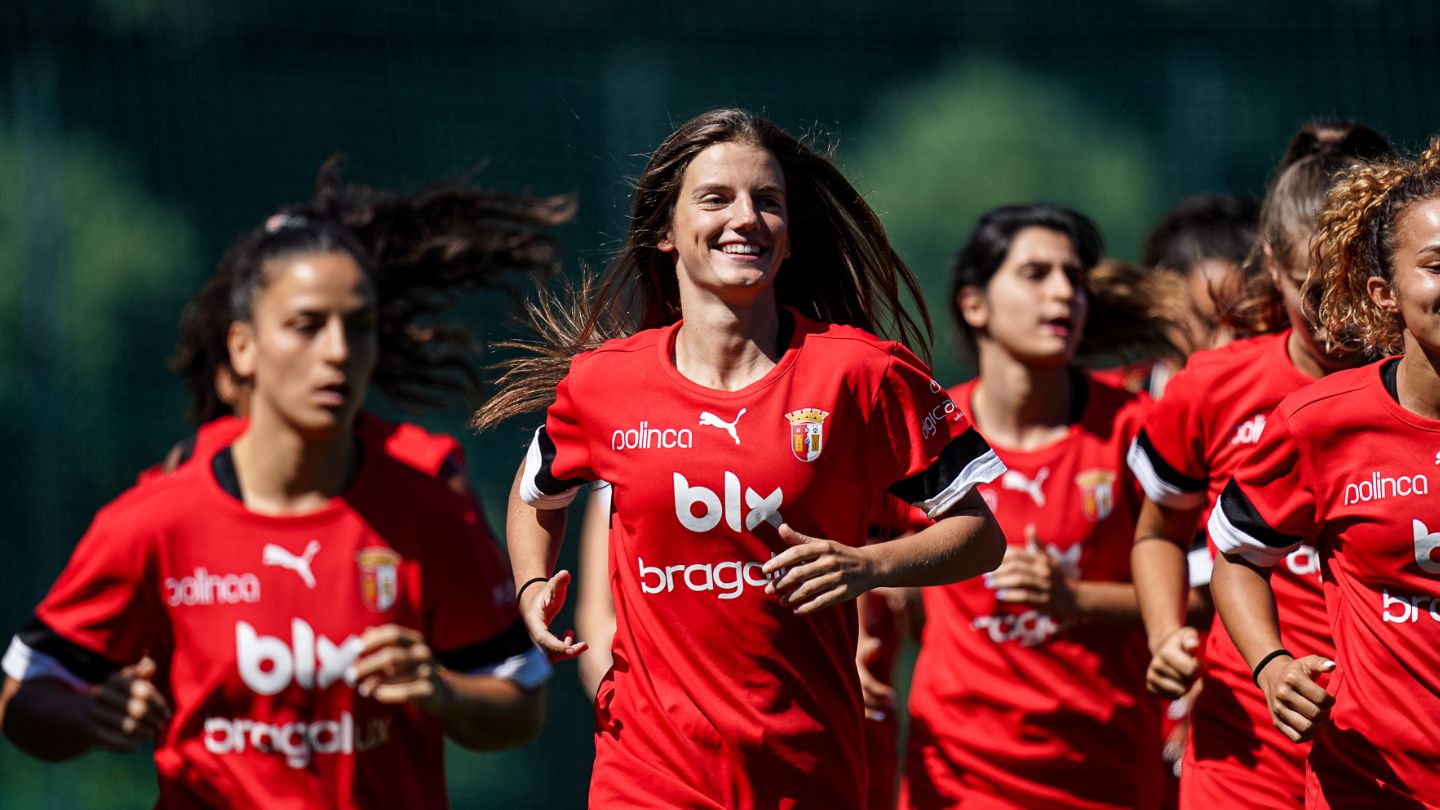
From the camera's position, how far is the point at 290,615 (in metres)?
3.97

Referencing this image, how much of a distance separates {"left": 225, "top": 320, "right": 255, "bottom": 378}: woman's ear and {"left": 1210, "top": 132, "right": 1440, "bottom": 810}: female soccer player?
7.01 feet

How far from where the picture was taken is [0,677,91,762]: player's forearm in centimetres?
382

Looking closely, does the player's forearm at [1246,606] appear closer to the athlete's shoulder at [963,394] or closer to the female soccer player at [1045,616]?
the female soccer player at [1045,616]

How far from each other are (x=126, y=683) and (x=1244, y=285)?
274cm

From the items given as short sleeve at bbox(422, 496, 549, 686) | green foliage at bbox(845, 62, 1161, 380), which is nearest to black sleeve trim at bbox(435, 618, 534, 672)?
short sleeve at bbox(422, 496, 549, 686)

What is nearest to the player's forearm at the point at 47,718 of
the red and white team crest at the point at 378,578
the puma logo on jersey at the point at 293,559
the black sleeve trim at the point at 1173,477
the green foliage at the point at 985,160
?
the puma logo on jersey at the point at 293,559

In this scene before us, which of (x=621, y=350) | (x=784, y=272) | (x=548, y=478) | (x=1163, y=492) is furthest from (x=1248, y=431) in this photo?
(x=548, y=478)

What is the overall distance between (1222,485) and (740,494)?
130 centimetres

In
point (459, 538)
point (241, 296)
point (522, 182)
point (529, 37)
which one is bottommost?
point (459, 538)

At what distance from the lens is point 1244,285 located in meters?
4.68

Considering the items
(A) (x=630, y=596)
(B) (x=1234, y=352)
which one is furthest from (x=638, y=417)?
(B) (x=1234, y=352)

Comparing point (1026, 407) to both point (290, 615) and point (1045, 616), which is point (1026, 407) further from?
point (290, 615)

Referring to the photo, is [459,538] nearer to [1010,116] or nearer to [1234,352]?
[1234,352]

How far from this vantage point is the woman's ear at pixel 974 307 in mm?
5328
